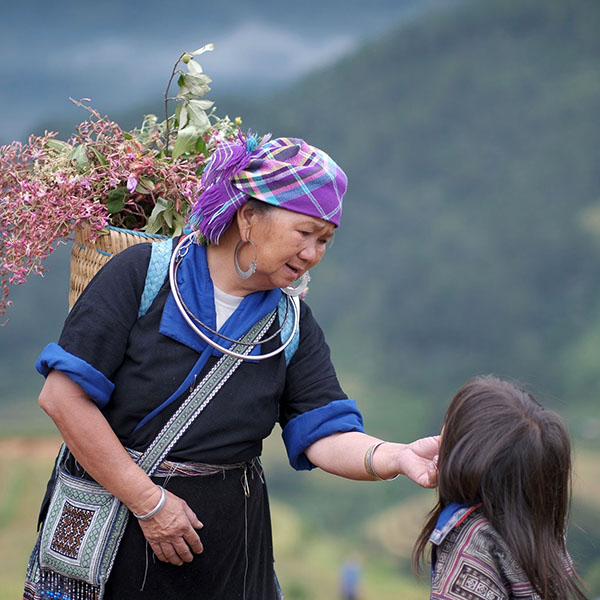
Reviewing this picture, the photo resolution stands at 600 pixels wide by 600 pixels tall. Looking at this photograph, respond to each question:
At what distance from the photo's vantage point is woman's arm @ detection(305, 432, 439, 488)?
71.9 inches

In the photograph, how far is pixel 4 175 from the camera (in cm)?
218

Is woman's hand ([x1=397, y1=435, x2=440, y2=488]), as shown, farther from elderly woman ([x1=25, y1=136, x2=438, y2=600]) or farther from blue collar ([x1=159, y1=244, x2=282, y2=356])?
blue collar ([x1=159, y1=244, x2=282, y2=356])

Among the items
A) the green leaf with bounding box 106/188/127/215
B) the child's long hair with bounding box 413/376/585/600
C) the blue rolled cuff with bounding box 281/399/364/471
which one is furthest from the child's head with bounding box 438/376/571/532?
the green leaf with bounding box 106/188/127/215

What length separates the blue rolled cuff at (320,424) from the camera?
2.07 m

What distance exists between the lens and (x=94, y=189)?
219 centimetres

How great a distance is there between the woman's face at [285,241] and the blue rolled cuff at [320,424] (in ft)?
1.19

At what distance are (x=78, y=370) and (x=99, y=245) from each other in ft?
1.53

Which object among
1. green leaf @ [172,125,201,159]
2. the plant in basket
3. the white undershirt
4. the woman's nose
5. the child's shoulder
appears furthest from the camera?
green leaf @ [172,125,201,159]

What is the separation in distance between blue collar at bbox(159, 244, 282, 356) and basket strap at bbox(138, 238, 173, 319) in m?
0.04

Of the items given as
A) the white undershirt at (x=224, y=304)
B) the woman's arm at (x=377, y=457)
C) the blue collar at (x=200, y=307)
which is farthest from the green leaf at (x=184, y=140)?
the woman's arm at (x=377, y=457)

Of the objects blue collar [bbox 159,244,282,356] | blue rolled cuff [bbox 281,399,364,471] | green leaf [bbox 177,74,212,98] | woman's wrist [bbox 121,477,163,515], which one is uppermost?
green leaf [bbox 177,74,212,98]

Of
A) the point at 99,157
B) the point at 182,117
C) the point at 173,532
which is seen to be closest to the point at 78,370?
the point at 173,532

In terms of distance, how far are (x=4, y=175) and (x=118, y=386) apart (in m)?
0.70

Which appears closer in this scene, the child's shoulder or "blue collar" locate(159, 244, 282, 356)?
the child's shoulder
